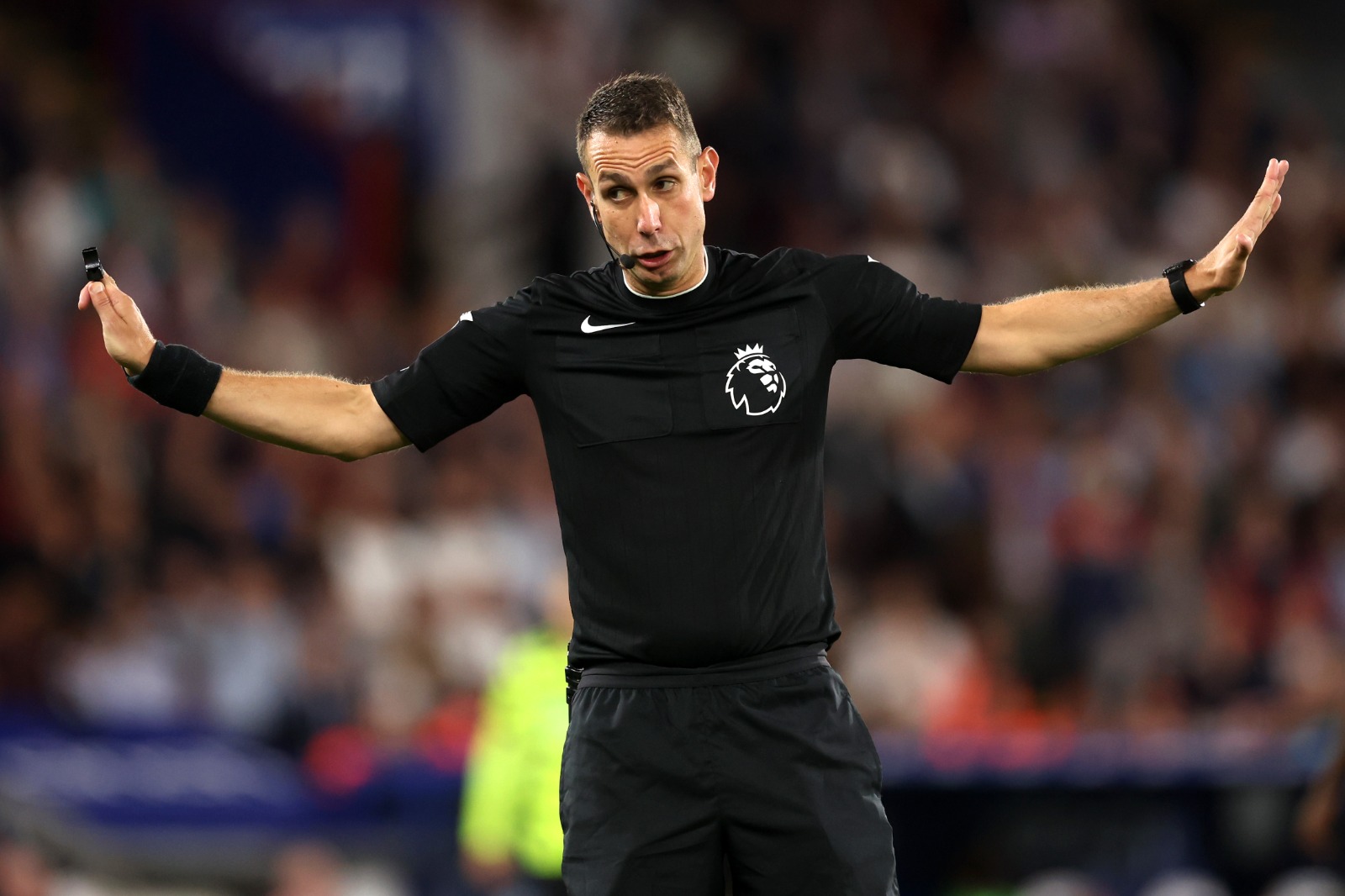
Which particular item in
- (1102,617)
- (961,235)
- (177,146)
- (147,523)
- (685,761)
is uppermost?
(177,146)

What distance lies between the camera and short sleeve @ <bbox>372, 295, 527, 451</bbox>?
168 inches

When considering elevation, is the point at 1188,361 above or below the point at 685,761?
above

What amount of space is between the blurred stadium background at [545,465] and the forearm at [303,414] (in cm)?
442

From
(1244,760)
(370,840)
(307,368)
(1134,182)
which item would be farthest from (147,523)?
(1134,182)

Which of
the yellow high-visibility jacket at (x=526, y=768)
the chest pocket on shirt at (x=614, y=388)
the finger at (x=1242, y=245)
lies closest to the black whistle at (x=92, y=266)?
the chest pocket on shirt at (x=614, y=388)

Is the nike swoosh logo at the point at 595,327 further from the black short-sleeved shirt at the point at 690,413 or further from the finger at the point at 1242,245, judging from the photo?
the finger at the point at 1242,245

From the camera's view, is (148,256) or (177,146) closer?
(148,256)

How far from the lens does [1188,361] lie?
12.2 meters

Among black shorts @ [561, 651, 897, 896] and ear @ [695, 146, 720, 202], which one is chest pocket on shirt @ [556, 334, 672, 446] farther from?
black shorts @ [561, 651, 897, 896]

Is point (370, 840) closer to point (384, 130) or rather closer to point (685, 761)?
point (685, 761)

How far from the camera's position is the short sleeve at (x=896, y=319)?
4.24 metres

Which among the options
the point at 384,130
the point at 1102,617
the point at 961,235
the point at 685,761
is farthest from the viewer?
the point at 384,130

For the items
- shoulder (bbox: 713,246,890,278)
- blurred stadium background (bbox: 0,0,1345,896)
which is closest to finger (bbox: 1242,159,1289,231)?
shoulder (bbox: 713,246,890,278)

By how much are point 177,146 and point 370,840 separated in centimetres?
679
